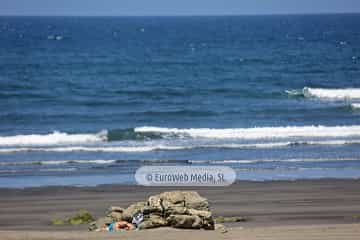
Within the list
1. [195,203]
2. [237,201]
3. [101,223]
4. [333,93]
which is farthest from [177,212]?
[333,93]

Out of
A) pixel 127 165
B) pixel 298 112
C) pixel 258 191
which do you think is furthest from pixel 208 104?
pixel 258 191

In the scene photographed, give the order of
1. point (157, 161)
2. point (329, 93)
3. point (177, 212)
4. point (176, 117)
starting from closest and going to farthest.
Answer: point (177, 212) < point (157, 161) < point (176, 117) < point (329, 93)

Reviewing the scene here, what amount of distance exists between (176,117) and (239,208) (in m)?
18.3

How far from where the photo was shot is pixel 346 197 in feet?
58.6

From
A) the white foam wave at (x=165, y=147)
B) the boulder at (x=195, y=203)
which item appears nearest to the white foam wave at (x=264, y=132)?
the white foam wave at (x=165, y=147)

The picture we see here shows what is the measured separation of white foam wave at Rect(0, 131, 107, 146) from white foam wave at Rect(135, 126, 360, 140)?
7.10 ft

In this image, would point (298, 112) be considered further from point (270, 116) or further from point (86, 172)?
point (86, 172)

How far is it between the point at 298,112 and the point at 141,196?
18.3 meters

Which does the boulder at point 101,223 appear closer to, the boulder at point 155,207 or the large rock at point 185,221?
the boulder at point 155,207

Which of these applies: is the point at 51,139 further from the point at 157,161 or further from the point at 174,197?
the point at 174,197

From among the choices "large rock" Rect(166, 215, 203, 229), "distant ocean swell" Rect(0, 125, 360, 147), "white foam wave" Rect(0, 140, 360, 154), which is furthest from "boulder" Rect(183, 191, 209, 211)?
"distant ocean swell" Rect(0, 125, 360, 147)

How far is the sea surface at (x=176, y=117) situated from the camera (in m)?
23.0

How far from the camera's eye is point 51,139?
28625 millimetres

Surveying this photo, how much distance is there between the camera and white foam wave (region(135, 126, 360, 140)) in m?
29.1
